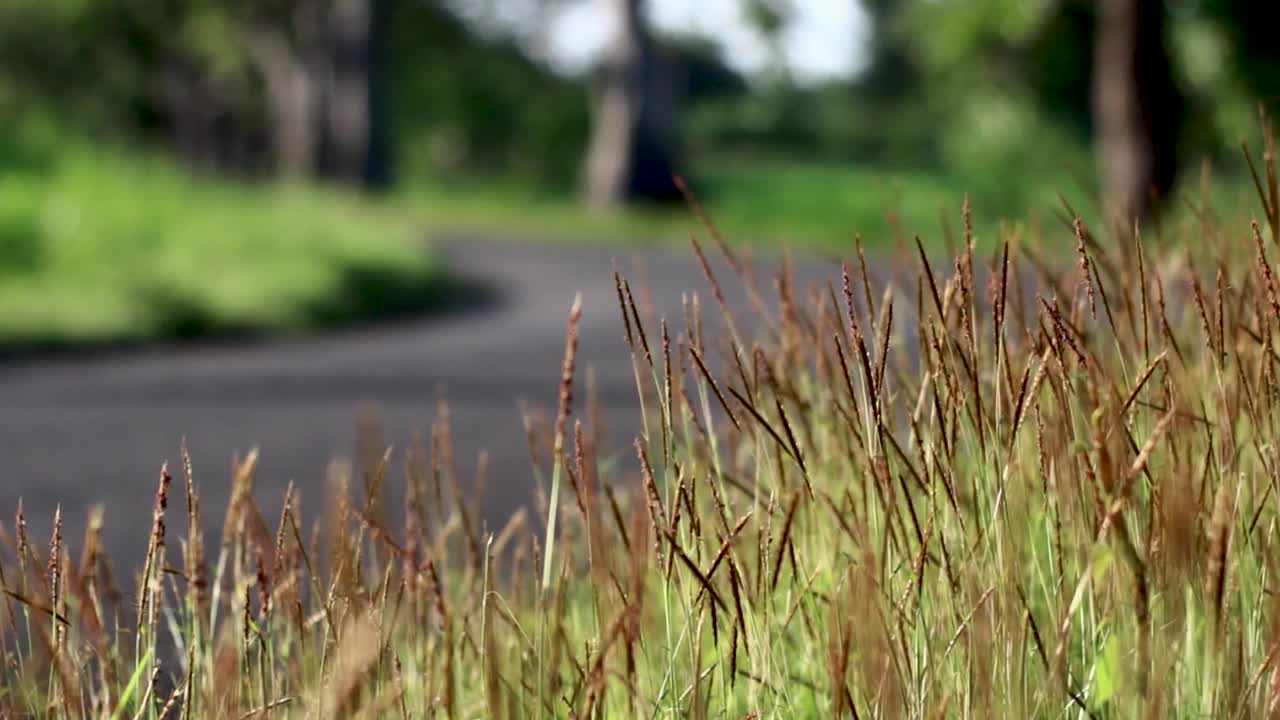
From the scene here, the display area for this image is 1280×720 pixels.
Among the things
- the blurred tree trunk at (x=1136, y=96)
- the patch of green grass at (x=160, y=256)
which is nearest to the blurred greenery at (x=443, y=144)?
the patch of green grass at (x=160, y=256)

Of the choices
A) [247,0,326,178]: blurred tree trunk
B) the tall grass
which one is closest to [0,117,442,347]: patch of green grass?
the tall grass

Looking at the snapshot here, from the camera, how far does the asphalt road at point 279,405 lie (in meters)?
6.09

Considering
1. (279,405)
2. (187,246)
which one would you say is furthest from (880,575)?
(187,246)

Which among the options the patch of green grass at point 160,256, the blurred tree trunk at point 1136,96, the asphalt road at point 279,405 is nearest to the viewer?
the asphalt road at point 279,405

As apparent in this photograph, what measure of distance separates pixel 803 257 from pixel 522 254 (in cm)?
297

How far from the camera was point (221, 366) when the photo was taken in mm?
9406

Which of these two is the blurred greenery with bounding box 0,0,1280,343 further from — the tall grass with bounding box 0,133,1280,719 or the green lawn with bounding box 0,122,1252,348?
the tall grass with bounding box 0,133,1280,719

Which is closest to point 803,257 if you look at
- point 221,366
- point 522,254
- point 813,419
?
point 522,254

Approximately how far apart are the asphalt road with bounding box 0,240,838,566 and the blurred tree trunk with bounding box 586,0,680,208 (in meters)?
11.5

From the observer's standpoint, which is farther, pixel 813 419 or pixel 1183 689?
pixel 813 419

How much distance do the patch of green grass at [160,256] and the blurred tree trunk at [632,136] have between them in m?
8.44

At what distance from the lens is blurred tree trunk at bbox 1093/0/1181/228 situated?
15.1m

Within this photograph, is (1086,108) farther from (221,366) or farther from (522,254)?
(221,366)

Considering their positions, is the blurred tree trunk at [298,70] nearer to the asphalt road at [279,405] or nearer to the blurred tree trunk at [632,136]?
the blurred tree trunk at [632,136]
